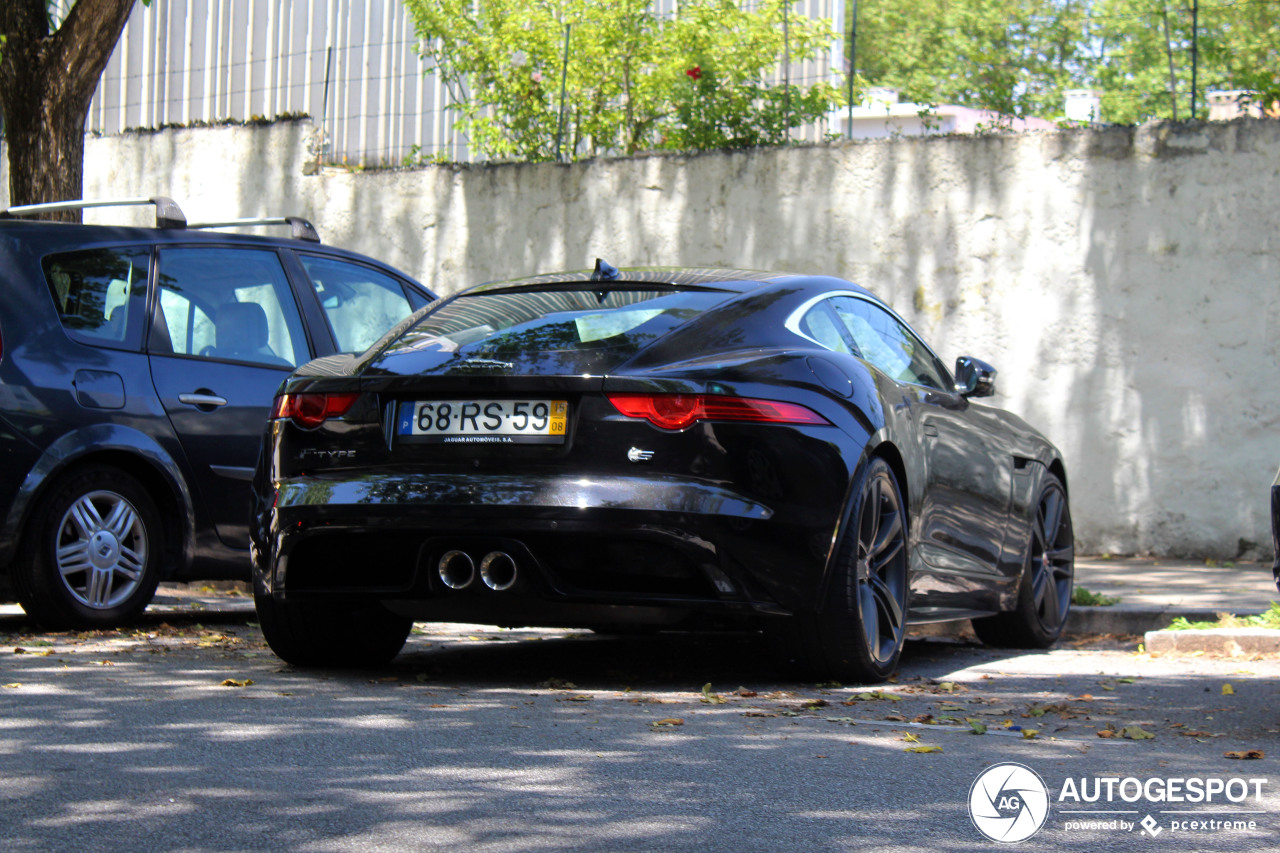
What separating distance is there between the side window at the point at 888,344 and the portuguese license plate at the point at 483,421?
4.75 feet

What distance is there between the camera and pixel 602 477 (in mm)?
4711

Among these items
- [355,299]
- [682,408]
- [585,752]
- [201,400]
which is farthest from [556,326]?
[355,299]

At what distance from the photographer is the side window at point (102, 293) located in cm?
642

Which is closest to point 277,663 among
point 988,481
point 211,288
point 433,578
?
point 433,578

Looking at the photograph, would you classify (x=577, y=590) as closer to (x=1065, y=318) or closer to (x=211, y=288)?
(x=211, y=288)

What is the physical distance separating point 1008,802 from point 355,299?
5.01 metres

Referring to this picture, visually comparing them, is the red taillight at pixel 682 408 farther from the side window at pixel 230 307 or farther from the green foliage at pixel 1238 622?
the green foliage at pixel 1238 622

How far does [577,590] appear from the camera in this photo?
188 inches

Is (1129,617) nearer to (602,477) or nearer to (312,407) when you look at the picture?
(602,477)

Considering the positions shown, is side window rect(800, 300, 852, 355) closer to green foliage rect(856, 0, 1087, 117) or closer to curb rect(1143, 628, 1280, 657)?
curb rect(1143, 628, 1280, 657)

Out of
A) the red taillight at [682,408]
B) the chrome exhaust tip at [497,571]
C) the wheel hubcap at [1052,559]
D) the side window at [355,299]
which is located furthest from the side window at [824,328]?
the side window at [355,299]

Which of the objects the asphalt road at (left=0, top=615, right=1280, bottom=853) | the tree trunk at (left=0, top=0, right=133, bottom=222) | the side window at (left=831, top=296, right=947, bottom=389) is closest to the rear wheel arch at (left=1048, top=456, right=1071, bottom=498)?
the side window at (left=831, top=296, right=947, bottom=389)

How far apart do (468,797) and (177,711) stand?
1.38 m

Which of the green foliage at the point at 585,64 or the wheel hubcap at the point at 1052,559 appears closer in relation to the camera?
the wheel hubcap at the point at 1052,559
